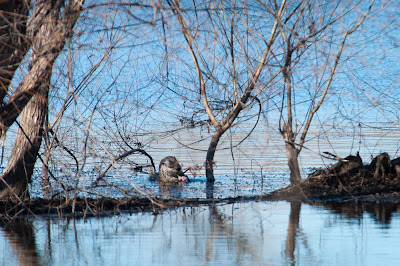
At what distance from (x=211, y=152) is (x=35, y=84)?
561cm

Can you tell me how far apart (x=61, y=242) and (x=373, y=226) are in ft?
11.2

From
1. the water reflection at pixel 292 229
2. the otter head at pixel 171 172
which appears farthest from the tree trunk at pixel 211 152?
the water reflection at pixel 292 229

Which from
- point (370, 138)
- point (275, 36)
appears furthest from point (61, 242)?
point (370, 138)

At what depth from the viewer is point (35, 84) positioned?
6.74 m

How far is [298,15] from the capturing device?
10.5 m

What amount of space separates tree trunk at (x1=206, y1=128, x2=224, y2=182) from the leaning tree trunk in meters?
3.59

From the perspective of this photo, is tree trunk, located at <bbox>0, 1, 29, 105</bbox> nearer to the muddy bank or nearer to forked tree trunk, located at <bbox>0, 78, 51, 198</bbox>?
the muddy bank

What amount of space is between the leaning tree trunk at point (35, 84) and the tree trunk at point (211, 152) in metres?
3.59

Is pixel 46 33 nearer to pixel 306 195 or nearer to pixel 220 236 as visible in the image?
pixel 220 236

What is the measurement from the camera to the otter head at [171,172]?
42.0 feet

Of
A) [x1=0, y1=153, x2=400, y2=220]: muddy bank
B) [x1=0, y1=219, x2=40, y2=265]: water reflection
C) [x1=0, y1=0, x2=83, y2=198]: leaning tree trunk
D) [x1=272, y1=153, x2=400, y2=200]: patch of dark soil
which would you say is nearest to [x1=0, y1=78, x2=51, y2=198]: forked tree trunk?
[x1=0, y1=0, x2=83, y2=198]: leaning tree trunk

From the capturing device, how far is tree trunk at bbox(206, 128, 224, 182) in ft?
38.5

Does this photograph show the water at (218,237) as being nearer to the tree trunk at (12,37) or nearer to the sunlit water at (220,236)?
the sunlit water at (220,236)

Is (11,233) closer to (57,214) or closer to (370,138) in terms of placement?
(57,214)
